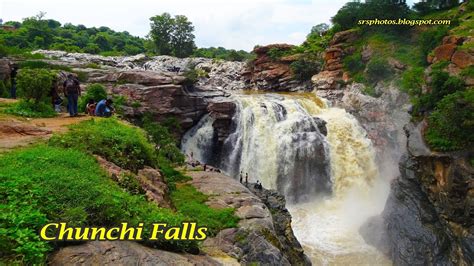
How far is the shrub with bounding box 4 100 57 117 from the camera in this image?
37.3 feet

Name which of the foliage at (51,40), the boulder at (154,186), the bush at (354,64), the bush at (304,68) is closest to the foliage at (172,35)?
the foliage at (51,40)

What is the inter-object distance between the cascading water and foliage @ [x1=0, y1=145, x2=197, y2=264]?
1320 cm

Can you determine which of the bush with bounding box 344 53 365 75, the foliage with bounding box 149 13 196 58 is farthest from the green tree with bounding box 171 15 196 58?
the bush with bounding box 344 53 365 75

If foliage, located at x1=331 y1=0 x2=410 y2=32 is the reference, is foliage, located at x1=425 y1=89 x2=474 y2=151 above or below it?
below

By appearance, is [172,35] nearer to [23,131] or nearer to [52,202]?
[23,131]

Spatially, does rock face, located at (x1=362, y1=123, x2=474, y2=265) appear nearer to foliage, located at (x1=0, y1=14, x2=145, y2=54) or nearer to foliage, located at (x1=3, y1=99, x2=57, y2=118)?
foliage, located at (x1=3, y1=99, x2=57, y2=118)

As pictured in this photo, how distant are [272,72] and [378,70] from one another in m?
12.8

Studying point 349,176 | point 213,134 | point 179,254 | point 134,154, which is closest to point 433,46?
point 349,176

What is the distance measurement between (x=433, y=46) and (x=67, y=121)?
2492 cm

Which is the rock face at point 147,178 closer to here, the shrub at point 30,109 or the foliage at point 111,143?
the foliage at point 111,143

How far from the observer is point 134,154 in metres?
9.08

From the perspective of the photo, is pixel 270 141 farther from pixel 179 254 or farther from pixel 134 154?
pixel 179 254

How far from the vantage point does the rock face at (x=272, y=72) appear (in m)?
37.6

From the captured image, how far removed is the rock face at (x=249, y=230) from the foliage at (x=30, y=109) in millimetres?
5444
